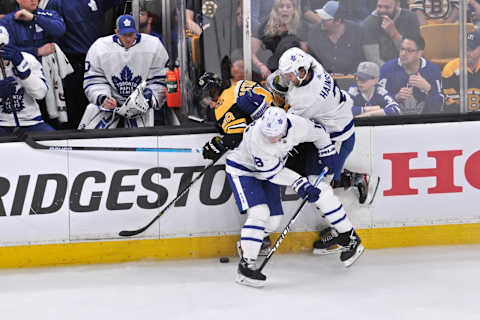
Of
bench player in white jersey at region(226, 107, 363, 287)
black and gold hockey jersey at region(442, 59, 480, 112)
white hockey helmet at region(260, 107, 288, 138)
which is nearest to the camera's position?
white hockey helmet at region(260, 107, 288, 138)

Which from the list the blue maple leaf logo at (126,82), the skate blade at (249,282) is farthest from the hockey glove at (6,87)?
the skate blade at (249,282)

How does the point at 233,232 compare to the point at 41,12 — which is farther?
the point at 41,12

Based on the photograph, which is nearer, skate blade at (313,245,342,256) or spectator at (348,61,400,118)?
skate blade at (313,245,342,256)

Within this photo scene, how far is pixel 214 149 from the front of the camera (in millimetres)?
4602

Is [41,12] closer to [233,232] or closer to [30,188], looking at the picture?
[30,188]

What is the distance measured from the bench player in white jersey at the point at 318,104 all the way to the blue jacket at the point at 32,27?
1.50 m

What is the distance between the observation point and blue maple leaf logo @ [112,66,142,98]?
17.4 feet

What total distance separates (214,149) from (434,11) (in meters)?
1.51

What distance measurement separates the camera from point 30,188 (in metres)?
4.64

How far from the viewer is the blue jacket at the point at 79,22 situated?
558 cm

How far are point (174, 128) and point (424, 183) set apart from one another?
1.47 meters

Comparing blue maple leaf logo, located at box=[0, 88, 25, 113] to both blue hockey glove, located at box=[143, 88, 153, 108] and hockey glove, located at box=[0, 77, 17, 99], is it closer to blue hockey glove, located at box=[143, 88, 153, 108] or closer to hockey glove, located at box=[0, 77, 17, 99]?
hockey glove, located at box=[0, 77, 17, 99]

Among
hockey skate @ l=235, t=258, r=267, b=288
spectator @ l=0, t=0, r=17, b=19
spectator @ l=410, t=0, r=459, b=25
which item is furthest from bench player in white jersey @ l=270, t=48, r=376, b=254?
spectator @ l=0, t=0, r=17, b=19

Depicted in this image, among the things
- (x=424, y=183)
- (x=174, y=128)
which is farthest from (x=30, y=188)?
(x=424, y=183)
